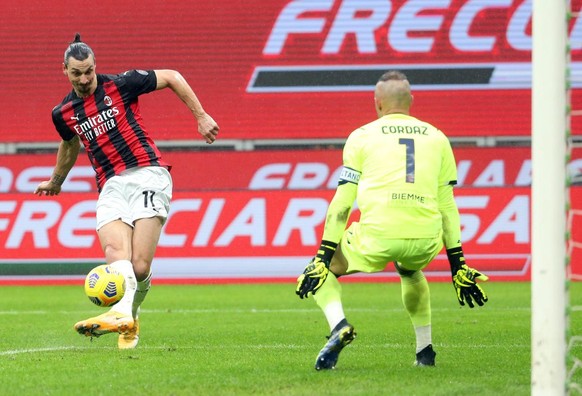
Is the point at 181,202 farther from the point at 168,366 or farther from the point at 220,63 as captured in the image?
the point at 168,366

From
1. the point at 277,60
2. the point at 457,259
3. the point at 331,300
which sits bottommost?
the point at 331,300

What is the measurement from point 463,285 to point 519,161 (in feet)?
37.9

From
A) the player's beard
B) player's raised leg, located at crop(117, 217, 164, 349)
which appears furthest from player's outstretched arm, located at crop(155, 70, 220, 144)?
player's raised leg, located at crop(117, 217, 164, 349)

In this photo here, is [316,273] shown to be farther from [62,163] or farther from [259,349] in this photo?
[62,163]

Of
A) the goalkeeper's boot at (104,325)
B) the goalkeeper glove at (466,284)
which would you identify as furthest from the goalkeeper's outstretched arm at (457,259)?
the goalkeeper's boot at (104,325)

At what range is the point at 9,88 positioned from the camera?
1848 centimetres

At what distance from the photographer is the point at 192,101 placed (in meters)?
7.67

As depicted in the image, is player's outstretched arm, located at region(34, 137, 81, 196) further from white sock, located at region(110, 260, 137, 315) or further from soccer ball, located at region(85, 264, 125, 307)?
soccer ball, located at region(85, 264, 125, 307)

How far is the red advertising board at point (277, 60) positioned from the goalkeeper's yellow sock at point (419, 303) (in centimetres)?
1174

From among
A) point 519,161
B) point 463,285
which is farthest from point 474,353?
point 519,161

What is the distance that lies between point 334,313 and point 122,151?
236cm

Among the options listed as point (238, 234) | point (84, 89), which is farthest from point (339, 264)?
point (238, 234)

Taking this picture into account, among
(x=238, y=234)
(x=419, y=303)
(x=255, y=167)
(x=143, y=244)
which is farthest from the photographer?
(x=255, y=167)

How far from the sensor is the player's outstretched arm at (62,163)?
26.6ft
